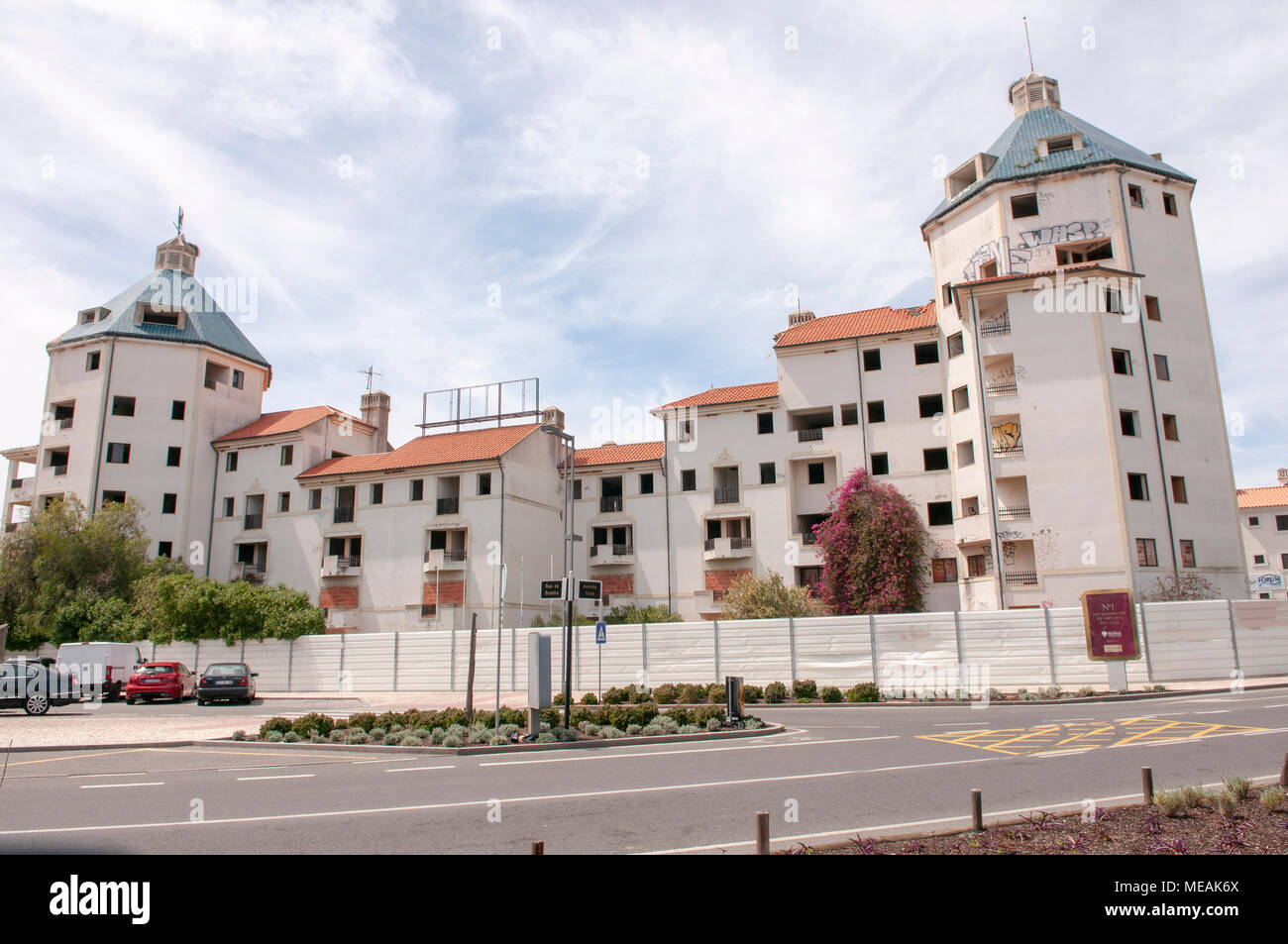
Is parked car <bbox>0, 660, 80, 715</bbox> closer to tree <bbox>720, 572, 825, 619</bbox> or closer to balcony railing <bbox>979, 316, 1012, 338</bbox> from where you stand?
tree <bbox>720, 572, 825, 619</bbox>

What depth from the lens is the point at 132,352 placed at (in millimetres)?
50656

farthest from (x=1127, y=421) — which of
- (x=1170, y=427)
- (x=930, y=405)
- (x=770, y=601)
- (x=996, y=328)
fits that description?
(x=770, y=601)

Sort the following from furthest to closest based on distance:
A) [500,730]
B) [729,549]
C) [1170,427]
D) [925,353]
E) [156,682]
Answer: [729,549] → [925,353] → [1170,427] → [156,682] → [500,730]

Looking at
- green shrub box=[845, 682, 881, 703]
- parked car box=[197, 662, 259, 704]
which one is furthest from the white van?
green shrub box=[845, 682, 881, 703]

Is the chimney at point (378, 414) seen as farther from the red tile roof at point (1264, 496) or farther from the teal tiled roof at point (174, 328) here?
the red tile roof at point (1264, 496)

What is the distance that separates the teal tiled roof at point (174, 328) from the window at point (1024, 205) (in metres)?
48.2

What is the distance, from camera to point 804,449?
44781mm

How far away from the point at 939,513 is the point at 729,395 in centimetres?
1381

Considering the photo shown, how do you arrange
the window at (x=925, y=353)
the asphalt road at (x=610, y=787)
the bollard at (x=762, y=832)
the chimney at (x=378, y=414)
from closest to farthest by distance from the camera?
1. the bollard at (x=762, y=832)
2. the asphalt road at (x=610, y=787)
3. the window at (x=925, y=353)
4. the chimney at (x=378, y=414)

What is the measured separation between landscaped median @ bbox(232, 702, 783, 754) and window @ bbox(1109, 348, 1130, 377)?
90.7ft

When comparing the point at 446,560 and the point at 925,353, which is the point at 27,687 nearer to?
the point at 446,560

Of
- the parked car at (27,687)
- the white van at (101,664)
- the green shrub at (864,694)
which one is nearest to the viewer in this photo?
the parked car at (27,687)

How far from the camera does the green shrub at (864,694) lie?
25578 millimetres

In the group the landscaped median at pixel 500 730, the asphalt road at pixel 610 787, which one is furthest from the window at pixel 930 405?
the landscaped median at pixel 500 730
